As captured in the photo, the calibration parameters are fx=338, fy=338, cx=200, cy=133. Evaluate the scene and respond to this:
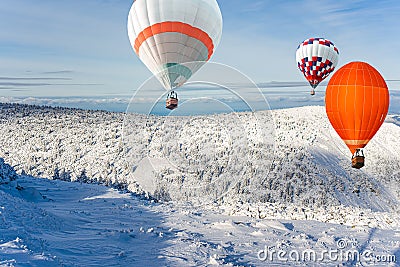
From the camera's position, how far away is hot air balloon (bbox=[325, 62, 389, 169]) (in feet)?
53.4

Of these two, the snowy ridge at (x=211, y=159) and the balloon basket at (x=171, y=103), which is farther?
the snowy ridge at (x=211, y=159)

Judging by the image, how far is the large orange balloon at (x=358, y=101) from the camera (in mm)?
16266

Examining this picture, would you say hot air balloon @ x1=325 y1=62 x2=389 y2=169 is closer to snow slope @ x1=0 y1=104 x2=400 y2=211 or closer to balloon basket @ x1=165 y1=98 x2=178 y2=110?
snow slope @ x1=0 y1=104 x2=400 y2=211

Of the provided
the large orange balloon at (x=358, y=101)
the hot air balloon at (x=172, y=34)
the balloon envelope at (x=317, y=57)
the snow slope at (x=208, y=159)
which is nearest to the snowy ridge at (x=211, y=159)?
the snow slope at (x=208, y=159)

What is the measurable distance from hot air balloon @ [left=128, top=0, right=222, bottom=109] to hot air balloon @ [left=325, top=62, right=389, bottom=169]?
23.1 feet

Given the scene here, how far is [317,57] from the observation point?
30.2 meters

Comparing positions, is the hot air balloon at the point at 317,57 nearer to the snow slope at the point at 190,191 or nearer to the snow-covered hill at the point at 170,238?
the snow slope at the point at 190,191

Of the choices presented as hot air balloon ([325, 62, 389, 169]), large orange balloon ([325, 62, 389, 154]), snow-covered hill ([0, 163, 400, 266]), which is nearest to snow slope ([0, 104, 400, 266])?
snow-covered hill ([0, 163, 400, 266])

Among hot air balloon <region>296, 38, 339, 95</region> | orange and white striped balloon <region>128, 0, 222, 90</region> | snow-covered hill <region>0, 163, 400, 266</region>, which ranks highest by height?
hot air balloon <region>296, 38, 339, 95</region>

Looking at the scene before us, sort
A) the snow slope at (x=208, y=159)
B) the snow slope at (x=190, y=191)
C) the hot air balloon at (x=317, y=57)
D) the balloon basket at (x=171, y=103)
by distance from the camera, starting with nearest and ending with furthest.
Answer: the snow slope at (x=190, y=191)
the balloon basket at (x=171, y=103)
the snow slope at (x=208, y=159)
the hot air balloon at (x=317, y=57)

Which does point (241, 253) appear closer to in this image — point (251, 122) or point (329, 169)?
point (329, 169)

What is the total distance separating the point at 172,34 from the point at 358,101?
375 inches

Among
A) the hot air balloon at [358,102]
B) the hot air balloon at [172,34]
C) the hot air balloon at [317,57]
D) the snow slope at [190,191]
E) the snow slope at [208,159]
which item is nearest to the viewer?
the snow slope at [190,191]

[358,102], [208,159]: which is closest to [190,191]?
[208,159]
